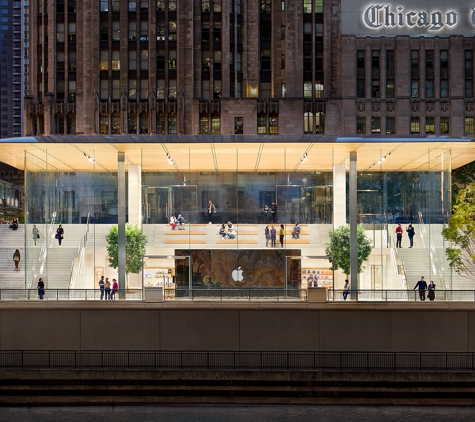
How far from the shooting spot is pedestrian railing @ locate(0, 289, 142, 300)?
37.5 m

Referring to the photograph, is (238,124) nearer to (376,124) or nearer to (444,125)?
(376,124)

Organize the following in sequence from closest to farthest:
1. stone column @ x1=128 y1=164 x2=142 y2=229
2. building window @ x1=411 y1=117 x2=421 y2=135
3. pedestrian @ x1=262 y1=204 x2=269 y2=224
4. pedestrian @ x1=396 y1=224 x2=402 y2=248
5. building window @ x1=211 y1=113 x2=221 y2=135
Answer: pedestrian @ x1=262 y1=204 x2=269 y2=224 < pedestrian @ x1=396 y1=224 x2=402 y2=248 < stone column @ x1=128 y1=164 x2=142 y2=229 < building window @ x1=411 y1=117 x2=421 y2=135 < building window @ x1=211 y1=113 x2=221 y2=135

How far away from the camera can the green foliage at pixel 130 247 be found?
39844 mm

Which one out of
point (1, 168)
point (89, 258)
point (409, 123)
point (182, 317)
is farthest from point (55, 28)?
point (1, 168)

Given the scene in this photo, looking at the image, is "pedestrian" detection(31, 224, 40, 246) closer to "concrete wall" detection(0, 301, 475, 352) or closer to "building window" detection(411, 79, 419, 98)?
"concrete wall" detection(0, 301, 475, 352)

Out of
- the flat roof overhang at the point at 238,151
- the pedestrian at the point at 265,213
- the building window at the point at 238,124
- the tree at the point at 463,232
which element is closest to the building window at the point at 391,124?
the building window at the point at 238,124

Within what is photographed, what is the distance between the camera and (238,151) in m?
40.2

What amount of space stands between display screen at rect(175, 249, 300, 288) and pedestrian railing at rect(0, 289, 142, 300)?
8.13 feet

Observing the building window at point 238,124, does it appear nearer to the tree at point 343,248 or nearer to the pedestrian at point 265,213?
the pedestrian at point 265,213

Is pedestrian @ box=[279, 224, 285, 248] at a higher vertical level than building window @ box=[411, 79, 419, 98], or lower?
lower

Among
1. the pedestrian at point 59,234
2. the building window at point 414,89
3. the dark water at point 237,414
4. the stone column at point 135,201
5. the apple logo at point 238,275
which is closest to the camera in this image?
the dark water at point 237,414

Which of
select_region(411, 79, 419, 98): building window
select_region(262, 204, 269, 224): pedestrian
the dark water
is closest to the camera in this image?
the dark water

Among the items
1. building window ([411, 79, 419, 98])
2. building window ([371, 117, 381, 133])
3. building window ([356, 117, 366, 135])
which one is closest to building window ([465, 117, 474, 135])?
building window ([411, 79, 419, 98])

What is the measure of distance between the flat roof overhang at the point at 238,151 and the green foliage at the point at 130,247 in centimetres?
330
